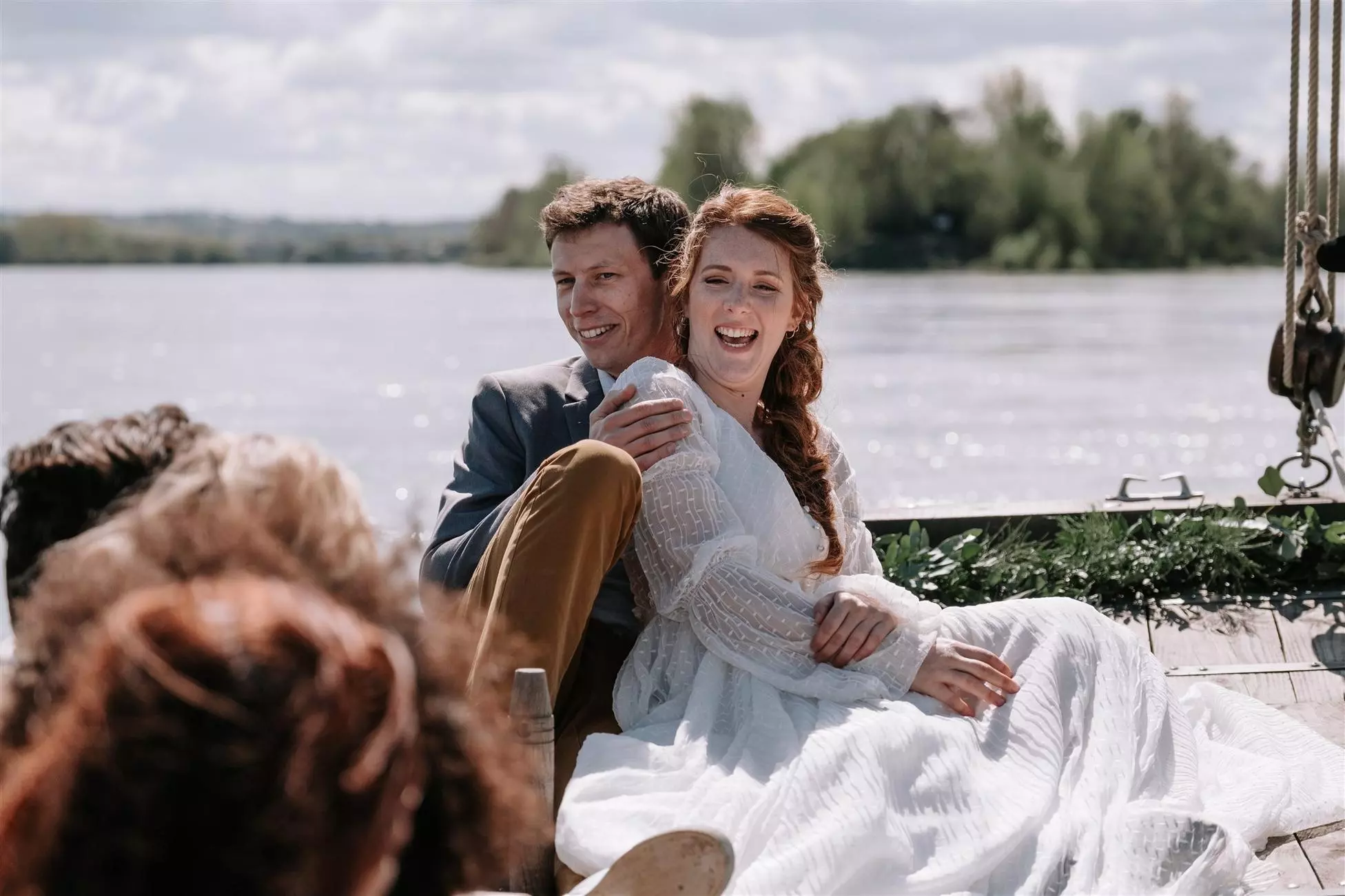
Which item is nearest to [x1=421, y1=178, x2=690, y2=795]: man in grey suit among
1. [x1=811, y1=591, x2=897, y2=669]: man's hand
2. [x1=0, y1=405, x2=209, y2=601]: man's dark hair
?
[x1=811, y1=591, x2=897, y2=669]: man's hand

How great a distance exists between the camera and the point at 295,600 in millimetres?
965

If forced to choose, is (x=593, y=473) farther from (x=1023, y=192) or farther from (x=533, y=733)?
(x=1023, y=192)

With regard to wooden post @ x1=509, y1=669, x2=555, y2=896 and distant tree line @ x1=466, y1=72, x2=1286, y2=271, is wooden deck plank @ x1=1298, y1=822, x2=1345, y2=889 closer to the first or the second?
wooden post @ x1=509, y1=669, x2=555, y2=896

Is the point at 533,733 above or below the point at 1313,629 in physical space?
above

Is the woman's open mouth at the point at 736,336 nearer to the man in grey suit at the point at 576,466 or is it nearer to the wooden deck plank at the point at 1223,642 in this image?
the man in grey suit at the point at 576,466

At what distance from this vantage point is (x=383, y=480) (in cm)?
1202

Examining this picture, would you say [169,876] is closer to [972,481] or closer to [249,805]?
[249,805]

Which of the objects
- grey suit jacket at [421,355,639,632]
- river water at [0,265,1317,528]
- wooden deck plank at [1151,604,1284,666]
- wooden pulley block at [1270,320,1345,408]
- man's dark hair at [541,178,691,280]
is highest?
man's dark hair at [541,178,691,280]

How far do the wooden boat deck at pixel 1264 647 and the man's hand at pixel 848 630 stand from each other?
873 mm

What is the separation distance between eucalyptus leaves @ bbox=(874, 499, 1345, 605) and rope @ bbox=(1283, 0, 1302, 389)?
2.14ft

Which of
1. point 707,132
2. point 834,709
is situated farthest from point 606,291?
point 707,132

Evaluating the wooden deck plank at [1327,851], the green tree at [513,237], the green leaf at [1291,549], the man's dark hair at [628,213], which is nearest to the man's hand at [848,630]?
the wooden deck plank at [1327,851]

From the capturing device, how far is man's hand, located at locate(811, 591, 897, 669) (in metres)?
2.95

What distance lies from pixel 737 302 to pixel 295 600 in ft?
7.57
